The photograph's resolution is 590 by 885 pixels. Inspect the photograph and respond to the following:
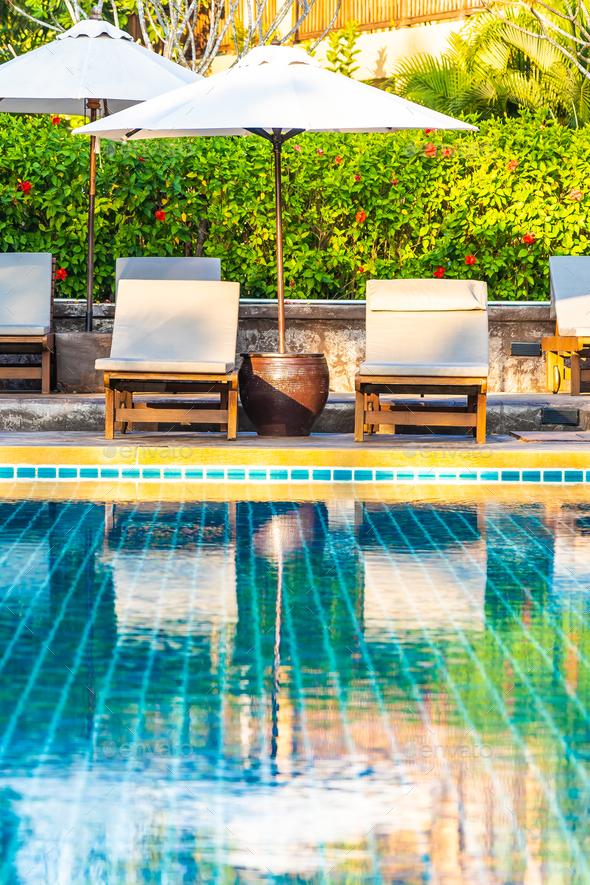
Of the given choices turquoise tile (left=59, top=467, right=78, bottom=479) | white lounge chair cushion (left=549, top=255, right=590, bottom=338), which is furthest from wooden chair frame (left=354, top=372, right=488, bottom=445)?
turquoise tile (left=59, top=467, right=78, bottom=479)

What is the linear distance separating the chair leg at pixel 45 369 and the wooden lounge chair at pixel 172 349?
2.84 ft

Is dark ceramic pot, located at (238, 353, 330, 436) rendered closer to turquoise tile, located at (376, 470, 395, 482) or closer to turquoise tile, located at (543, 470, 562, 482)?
turquoise tile, located at (376, 470, 395, 482)

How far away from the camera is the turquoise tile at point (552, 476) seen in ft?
25.5

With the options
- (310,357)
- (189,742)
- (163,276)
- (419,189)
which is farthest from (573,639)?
(419,189)

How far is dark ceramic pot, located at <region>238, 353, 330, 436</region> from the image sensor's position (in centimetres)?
841

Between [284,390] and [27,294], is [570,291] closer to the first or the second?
[284,390]

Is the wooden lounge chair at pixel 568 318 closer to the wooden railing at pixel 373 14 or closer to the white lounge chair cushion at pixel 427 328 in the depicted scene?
the white lounge chair cushion at pixel 427 328

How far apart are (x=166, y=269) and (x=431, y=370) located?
2.98 metres

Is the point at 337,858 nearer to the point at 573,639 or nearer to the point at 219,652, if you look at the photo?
the point at 219,652

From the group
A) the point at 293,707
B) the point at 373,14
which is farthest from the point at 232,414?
the point at 373,14

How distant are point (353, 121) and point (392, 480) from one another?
2.37 m

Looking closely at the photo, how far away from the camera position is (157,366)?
8.11 metres

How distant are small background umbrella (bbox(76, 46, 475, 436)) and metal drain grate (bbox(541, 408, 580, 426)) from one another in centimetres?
187

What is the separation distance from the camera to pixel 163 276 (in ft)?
32.9
